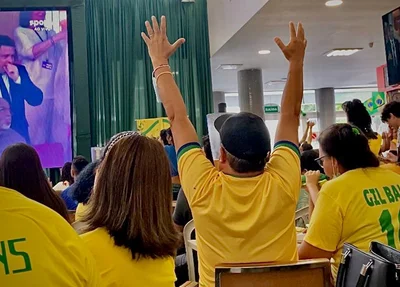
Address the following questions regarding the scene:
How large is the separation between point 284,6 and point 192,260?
333 centimetres

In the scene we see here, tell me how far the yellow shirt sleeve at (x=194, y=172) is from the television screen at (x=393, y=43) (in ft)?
13.6

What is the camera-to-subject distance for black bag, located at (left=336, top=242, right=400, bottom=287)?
5.32ft

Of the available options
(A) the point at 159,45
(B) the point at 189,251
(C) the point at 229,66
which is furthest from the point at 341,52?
(A) the point at 159,45

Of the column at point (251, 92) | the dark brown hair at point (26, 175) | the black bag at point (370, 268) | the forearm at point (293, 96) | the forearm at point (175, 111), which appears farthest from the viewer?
the column at point (251, 92)

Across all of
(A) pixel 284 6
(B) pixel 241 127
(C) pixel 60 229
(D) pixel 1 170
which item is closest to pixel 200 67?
(A) pixel 284 6

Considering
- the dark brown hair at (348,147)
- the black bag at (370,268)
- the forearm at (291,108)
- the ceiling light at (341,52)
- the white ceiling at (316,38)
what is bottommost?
the black bag at (370,268)

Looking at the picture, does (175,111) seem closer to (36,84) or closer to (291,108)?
(291,108)

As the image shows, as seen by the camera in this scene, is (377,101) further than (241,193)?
Yes

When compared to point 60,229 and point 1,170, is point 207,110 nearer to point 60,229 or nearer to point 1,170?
point 1,170

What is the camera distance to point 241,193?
1.67 m

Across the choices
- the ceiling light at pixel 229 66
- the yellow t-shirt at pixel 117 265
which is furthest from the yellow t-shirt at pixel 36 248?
the ceiling light at pixel 229 66

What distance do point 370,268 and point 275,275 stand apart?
1.19ft

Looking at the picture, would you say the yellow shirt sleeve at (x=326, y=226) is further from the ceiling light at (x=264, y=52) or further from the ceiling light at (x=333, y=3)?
the ceiling light at (x=264, y=52)

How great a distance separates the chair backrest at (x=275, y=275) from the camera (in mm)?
1559
